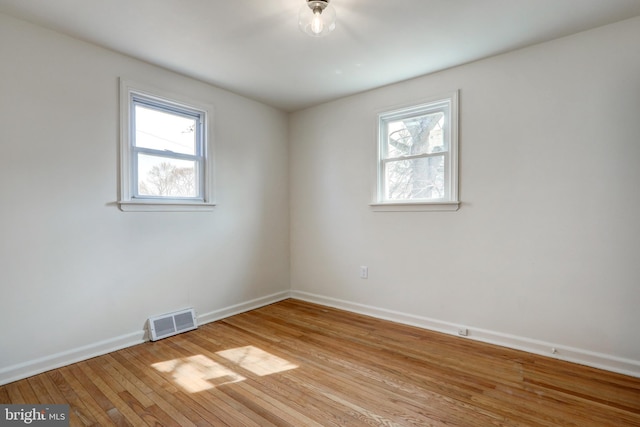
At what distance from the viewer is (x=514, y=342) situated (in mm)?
2625

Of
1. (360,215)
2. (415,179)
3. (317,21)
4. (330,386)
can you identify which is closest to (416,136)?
(415,179)

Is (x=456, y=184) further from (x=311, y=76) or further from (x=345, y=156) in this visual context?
(x=311, y=76)

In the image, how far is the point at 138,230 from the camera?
2762 mm

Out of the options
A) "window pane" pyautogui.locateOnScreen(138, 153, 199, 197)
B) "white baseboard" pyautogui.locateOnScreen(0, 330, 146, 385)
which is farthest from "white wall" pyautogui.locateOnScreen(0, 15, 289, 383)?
"window pane" pyautogui.locateOnScreen(138, 153, 199, 197)

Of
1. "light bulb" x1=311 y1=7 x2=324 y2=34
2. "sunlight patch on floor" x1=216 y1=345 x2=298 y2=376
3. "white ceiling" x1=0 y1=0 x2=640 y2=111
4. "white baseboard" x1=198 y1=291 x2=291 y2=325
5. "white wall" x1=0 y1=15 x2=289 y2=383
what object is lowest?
"sunlight patch on floor" x1=216 y1=345 x2=298 y2=376

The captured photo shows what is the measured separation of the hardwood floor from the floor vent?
9 cm

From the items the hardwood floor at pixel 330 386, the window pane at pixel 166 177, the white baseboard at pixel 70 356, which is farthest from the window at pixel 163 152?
the hardwood floor at pixel 330 386

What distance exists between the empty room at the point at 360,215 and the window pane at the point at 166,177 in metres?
0.02

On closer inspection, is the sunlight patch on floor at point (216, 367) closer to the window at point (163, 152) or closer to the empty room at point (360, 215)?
the empty room at point (360, 215)

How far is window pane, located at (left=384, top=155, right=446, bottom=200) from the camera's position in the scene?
3.09m

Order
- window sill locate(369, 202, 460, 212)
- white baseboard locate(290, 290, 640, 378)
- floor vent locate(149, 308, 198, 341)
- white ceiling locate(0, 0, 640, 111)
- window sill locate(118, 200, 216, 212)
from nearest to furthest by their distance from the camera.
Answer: white ceiling locate(0, 0, 640, 111), white baseboard locate(290, 290, 640, 378), window sill locate(118, 200, 216, 212), floor vent locate(149, 308, 198, 341), window sill locate(369, 202, 460, 212)

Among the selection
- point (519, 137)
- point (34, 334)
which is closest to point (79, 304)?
point (34, 334)

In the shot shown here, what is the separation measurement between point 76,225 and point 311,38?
235 centimetres

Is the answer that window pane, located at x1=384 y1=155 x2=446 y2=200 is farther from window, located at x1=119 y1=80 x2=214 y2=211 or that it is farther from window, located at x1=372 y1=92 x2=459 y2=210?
window, located at x1=119 y1=80 x2=214 y2=211
